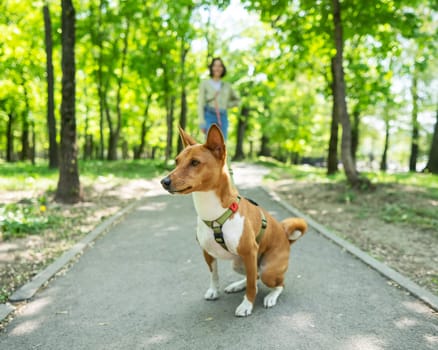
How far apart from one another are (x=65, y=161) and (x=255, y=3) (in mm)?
6451

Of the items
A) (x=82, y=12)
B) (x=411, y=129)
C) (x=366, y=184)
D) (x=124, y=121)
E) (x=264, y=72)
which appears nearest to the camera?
(x=366, y=184)

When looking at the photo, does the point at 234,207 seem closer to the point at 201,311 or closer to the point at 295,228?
the point at 295,228

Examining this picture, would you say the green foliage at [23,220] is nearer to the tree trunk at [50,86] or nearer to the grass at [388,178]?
the grass at [388,178]

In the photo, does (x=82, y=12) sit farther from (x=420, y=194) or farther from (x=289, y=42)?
(x=420, y=194)

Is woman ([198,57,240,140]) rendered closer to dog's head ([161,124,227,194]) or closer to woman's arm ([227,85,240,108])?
woman's arm ([227,85,240,108])

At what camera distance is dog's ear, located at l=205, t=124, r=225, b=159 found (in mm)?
2852

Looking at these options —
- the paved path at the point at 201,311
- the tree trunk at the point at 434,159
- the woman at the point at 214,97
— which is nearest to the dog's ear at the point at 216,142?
the paved path at the point at 201,311

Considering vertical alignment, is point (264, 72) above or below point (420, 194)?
above

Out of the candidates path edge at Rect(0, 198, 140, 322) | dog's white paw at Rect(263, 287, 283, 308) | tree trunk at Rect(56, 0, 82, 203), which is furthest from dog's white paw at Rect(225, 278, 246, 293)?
tree trunk at Rect(56, 0, 82, 203)

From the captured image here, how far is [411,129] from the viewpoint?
28125mm

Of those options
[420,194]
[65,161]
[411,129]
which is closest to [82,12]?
[65,161]

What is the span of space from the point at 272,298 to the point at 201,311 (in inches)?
28.7

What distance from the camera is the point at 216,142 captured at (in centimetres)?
289

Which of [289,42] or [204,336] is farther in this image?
[289,42]
